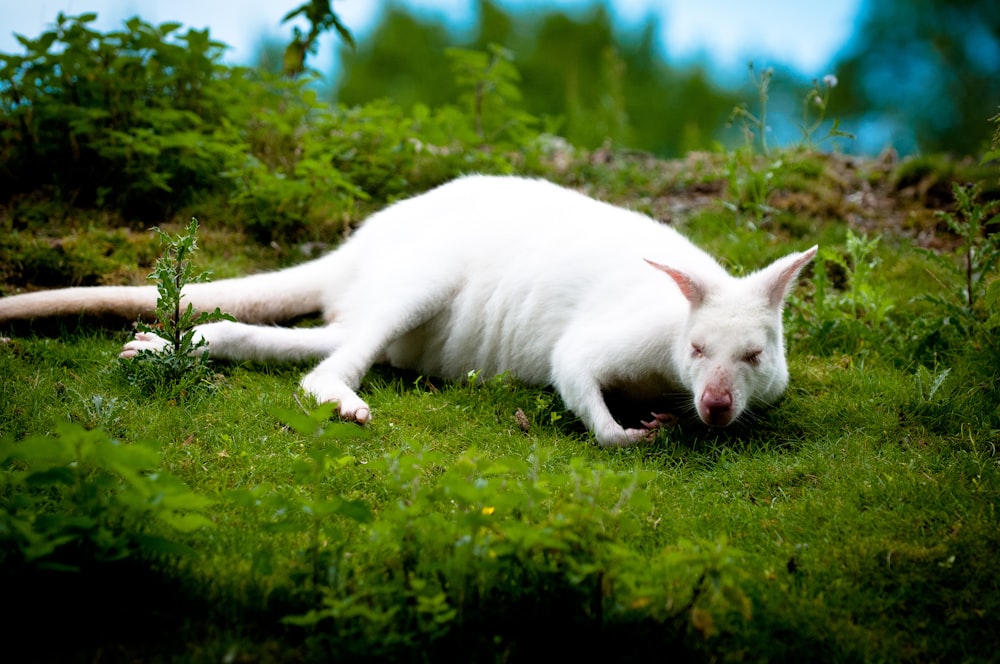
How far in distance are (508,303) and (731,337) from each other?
1.44 metres

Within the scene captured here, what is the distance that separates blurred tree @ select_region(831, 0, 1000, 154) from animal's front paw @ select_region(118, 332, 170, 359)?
8406 mm

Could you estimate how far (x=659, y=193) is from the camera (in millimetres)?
7449

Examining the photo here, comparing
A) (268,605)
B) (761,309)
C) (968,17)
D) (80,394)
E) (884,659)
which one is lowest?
(884,659)

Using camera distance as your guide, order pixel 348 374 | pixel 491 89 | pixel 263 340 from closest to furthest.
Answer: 1. pixel 348 374
2. pixel 263 340
3. pixel 491 89

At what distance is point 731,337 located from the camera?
3.89m

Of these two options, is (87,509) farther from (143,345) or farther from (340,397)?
(143,345)

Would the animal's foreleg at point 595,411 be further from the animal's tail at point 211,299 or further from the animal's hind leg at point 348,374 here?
the animal's tail at point 211,299

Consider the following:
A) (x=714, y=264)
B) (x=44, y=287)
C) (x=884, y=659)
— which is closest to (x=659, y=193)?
(x=714, y=264)

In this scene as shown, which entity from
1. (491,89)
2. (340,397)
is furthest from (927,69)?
(340,397)

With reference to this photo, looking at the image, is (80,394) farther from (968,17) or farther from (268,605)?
(968,17)

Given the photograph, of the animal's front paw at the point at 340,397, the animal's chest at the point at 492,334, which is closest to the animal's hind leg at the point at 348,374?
the animal's front paw at the point at 340,397

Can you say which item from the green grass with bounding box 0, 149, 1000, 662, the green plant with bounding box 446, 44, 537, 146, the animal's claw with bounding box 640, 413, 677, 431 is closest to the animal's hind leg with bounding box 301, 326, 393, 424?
the green grass with bounding box 0, 149, 1000, 662

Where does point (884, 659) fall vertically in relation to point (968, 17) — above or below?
below

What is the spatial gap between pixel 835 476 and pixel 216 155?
508cm
